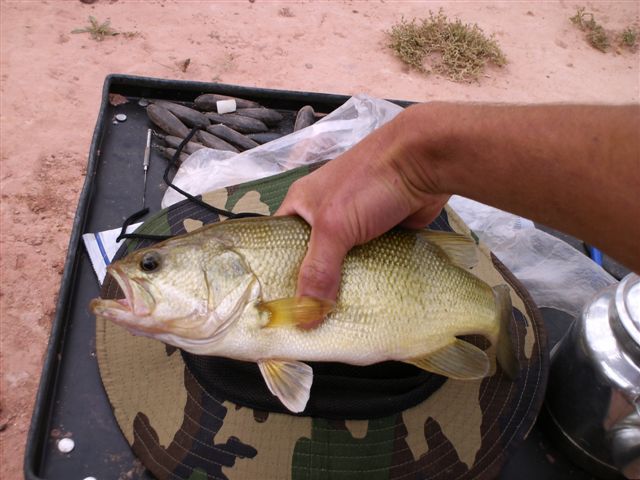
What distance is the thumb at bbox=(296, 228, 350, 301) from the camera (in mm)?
1386

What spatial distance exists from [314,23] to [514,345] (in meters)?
4.71

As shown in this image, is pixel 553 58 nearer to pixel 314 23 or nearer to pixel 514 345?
pixel 314 23

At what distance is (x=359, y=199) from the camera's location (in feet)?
4.81

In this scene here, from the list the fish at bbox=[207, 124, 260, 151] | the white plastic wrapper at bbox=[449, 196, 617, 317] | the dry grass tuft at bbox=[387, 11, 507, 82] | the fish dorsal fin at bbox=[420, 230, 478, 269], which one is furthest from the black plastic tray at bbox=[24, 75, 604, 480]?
the dry grass tuft at bbox=[387, 11, 507, 82]

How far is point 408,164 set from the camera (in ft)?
4.78

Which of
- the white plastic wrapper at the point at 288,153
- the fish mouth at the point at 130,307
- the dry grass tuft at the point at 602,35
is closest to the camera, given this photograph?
the fish mouth at the point at 130,307

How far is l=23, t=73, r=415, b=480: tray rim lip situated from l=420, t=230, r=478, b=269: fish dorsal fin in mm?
1215

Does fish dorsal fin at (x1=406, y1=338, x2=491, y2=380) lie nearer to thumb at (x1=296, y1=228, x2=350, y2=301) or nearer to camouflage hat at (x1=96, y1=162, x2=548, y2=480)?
camouflage hat at (x1=96, y1=162, x2=548, y2=480)

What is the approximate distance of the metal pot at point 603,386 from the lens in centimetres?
142

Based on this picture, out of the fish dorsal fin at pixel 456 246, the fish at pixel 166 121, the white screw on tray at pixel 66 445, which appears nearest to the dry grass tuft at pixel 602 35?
the fish at pixel 166 121

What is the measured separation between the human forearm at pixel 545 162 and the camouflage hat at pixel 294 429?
26.3 inches

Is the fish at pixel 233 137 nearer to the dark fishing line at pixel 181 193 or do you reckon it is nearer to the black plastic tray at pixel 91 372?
the dark fishing line at pixel 181 193

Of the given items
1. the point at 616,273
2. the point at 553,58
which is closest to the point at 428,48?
the point at 553,58

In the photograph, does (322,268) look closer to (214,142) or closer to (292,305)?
(292,305)
